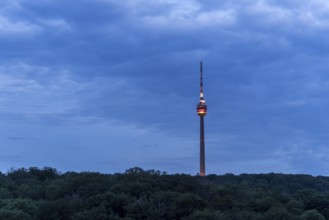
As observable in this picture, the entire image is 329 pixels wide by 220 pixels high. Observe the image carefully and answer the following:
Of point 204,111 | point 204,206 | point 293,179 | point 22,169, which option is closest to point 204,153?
point 204,111

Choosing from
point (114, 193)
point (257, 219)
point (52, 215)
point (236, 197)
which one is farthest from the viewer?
point (236, 197)

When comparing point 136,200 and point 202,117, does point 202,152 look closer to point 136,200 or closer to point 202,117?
point 202,117


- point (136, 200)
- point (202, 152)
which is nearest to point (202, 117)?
point (202, 152)

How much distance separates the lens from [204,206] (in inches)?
2055

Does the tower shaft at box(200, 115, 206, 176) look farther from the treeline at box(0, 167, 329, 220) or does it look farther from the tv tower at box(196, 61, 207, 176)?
the treeline at box(0, 167, 329, 220)

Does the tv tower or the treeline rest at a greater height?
the tv tower

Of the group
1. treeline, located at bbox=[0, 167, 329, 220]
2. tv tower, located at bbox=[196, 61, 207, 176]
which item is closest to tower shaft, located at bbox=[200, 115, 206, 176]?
tv tower, located at bbox=[196, 61, 207, 176]

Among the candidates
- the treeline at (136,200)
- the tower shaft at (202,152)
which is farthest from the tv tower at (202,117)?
the treeline at (136,200)

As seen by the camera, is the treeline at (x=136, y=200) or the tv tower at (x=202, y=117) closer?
the treeline at (x=136, y=200)

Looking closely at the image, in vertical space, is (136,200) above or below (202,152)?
below

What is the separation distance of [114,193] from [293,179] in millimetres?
83198

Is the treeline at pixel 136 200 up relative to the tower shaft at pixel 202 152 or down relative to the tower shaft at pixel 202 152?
down

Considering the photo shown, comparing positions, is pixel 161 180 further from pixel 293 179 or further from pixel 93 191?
pixel 293 179

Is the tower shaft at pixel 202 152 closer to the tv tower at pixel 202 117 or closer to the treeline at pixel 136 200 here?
the tv tower at pixel 202 117
